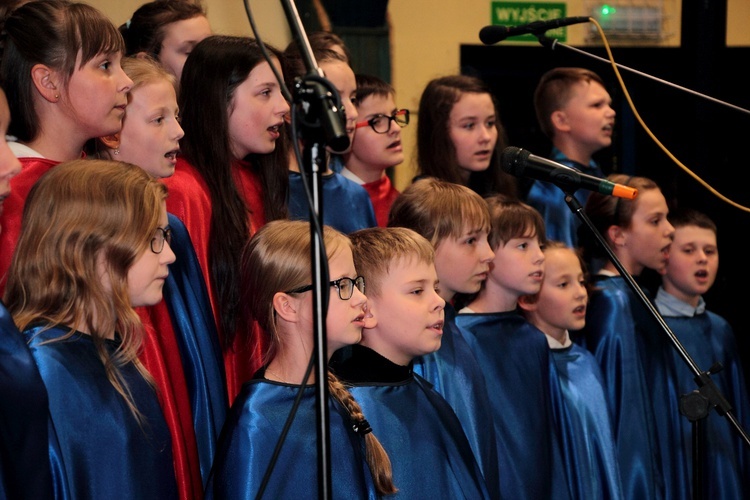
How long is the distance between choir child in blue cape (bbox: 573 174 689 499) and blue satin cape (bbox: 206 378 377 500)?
5.40ft

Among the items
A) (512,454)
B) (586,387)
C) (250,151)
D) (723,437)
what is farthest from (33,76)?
(723,437)

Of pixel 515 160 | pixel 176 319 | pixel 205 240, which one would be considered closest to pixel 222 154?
pixel 205 240

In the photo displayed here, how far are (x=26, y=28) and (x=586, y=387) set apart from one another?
209cm

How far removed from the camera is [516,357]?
346 centimetres

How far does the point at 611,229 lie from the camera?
14.0ft

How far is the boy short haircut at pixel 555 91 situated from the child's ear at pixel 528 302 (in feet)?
4.10

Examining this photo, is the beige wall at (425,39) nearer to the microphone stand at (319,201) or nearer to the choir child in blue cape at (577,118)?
the choir child in blue cape at (577,118)

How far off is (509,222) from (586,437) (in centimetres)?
74

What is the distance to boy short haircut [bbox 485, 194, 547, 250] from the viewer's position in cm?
356

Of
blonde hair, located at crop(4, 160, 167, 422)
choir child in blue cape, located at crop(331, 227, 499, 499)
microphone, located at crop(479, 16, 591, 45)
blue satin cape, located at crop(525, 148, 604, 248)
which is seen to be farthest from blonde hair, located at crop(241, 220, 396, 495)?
blue satin cape, located at crop(525, 148, 604, 248)

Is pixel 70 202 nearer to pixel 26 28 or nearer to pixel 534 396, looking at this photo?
pixel 26 28

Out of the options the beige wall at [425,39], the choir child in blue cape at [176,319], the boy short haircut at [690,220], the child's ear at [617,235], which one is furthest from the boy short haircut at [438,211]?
the beige wall at [425,39]

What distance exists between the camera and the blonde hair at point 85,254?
2135 mm

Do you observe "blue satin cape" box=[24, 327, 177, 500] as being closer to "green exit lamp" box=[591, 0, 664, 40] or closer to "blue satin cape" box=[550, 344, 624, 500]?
"blue satin cape" box=[550, 344, 624, 500]
